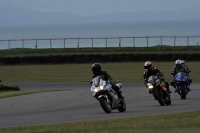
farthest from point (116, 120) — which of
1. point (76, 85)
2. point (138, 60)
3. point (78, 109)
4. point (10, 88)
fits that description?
point (138, 60)

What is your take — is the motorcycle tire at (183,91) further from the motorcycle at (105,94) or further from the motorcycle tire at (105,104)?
the motorcycle tire at (105,104)

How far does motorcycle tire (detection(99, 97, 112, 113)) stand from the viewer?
60.7ft

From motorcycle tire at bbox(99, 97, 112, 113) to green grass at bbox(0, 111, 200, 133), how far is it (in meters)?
2.88

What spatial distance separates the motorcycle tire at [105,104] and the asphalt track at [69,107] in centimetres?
17

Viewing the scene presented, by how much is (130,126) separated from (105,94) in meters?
4.73

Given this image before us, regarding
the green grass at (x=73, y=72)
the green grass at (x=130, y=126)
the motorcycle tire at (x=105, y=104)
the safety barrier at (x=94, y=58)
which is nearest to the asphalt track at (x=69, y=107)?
the motorcycle tire at (x=105, y=104)

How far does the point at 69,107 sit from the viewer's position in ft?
72.5

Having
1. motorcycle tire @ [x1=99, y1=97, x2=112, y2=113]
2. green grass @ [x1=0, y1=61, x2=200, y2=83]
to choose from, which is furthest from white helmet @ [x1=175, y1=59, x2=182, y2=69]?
green grass @ [x1=0, y1=61, x2=200, y2=83]

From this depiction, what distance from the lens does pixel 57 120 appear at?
16906 mm

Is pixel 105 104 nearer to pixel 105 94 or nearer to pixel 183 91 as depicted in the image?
pixel 105 94

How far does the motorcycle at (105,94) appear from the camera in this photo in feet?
60.5

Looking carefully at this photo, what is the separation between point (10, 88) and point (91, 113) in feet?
42.2

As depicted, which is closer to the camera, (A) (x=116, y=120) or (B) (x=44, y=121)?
(A) (x=116, y=120)

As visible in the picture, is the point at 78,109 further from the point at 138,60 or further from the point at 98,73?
the point at 138,60
